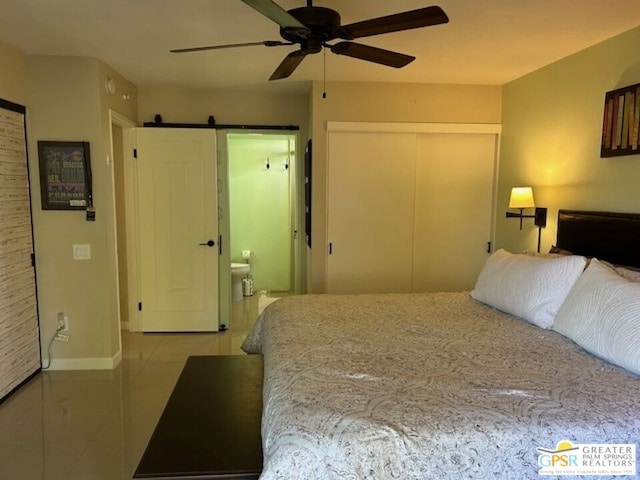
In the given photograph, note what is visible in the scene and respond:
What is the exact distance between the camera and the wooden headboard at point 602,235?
2.51m

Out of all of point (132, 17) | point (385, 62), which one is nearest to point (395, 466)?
point (385, 62)

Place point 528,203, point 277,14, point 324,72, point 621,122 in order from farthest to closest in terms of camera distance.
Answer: point 324,72 < point 528,203 < point 621,122 < point 277,14

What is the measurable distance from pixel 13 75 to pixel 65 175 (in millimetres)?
763

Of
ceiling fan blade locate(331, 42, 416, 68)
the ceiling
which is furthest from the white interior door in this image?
ceiling fan blade locate(331, 42, 416, 68)

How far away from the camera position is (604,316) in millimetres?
1898

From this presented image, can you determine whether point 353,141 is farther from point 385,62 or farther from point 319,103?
point 385,62

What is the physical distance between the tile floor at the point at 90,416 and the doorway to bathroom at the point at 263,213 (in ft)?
7.53

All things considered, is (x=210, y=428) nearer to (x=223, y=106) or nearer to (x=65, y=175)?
(x=65, y=175)

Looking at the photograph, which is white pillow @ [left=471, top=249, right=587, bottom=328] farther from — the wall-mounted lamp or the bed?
the wall-mounted lamp

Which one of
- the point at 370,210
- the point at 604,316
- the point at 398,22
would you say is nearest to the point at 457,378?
the point at 604,316

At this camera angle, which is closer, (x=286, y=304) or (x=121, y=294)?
(x=286, y=304)

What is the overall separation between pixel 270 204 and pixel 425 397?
4.95m

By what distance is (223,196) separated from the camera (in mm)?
4445

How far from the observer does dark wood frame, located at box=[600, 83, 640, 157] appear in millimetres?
2545
